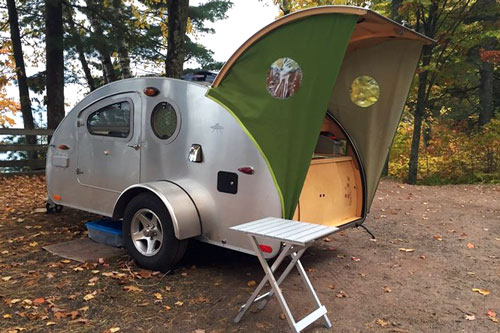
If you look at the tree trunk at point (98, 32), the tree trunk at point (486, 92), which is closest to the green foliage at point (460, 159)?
the tree trunk at point (486, 92)

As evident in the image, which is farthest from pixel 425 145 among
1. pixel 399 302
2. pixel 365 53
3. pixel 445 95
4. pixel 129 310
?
pixel 129 310

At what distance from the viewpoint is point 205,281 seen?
4.42m

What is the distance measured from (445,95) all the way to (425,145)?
7.43 feet

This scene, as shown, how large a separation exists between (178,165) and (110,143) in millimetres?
1166

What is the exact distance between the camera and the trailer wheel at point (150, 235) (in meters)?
4.39

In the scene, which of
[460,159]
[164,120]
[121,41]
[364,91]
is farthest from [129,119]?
[460,159]

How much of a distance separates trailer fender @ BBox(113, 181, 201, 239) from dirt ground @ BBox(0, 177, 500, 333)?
1.83ft

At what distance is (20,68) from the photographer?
43.2ft

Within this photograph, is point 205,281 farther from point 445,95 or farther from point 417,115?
point 445,95

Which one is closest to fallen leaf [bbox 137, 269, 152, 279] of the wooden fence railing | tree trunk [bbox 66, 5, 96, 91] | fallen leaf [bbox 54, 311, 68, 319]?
fallen leaf [bbox 54, 311, 68, 319]

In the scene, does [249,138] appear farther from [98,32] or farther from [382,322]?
[98,32]

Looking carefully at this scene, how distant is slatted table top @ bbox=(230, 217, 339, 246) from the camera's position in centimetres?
298

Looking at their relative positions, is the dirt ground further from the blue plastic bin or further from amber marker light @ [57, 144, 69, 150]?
amber marker light @ [57, 144, 69, 150]

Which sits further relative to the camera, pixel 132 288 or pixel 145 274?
pixel 145 274
